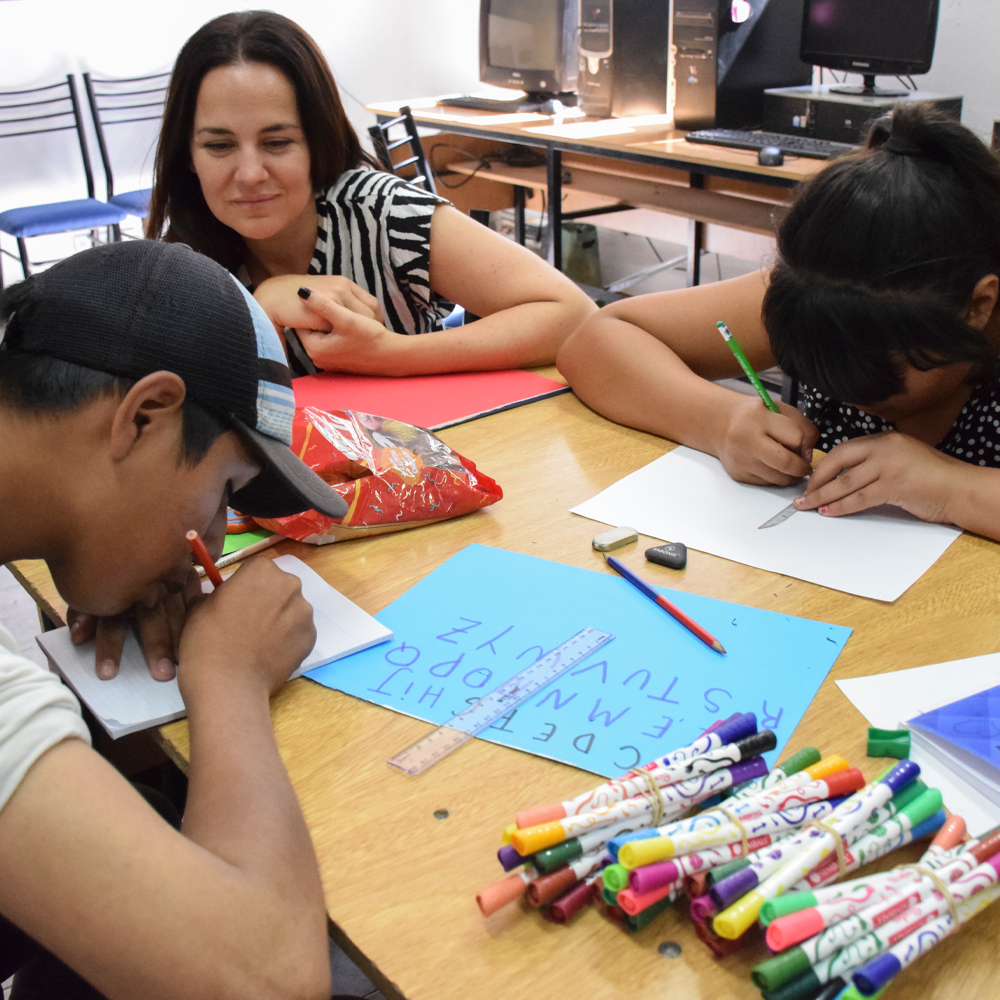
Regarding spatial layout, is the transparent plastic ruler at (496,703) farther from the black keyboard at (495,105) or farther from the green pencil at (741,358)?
the black keyboard at (495,105)

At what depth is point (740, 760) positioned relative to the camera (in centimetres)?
60

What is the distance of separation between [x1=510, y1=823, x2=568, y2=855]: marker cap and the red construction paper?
0.76 metres

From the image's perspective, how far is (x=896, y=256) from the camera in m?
0.88

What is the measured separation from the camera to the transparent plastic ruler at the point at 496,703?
679 mm

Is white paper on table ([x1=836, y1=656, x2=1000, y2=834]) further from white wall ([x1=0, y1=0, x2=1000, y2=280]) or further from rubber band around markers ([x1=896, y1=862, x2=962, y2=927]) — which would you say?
white wall ([x1=0, y1=0, x2=1000, y2=280])

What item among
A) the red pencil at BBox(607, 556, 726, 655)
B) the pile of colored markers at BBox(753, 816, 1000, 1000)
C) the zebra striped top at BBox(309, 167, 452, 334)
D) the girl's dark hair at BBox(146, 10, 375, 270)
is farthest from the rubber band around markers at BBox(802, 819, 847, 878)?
the girl's dark hair at BBox(146, 10, 375, 270)

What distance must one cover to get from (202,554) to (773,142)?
7.83 ft

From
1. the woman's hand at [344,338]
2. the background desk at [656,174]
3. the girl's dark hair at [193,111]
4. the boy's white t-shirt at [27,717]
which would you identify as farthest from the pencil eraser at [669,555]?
the background desk at [656,174]

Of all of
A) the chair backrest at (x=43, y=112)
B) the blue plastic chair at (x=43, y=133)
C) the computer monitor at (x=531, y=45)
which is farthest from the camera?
the chair backrest at (x=43, y=112)

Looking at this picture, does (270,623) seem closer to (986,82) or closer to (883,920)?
(883,920)

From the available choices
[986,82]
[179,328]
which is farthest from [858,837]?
[986,82]

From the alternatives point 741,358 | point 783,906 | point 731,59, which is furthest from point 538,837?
point 731,59

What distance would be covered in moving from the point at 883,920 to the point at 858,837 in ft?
0.21

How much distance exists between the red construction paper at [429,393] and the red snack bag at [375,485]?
0.23 meters
